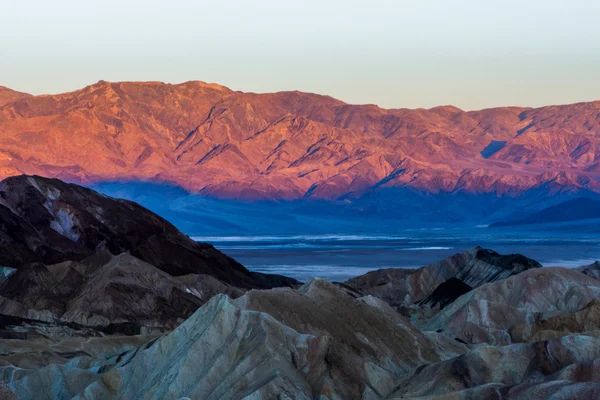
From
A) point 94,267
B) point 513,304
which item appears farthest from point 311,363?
point 94,267

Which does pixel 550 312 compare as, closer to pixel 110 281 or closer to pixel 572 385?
pixel 110 281

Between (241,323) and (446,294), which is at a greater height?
(241,323)

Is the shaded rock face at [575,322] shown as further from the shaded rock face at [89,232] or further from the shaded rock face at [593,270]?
the shaded rock face at [89,232]

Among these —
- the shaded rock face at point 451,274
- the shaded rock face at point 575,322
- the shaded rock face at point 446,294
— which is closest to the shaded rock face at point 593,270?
the shaded rock face at point 451,274

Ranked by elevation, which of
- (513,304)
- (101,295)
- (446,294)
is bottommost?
(446,294)

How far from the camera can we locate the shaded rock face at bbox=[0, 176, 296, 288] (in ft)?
409

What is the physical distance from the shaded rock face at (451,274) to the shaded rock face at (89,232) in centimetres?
1449

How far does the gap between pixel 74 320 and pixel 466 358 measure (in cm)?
5402

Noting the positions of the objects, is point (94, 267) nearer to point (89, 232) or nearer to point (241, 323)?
point (89, 232)

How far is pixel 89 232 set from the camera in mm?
132375

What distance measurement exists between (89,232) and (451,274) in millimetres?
37144

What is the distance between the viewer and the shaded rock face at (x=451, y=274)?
12606 cm

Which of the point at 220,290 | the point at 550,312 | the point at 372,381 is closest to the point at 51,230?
the point at 220,290

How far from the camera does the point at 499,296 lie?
94938 mm
